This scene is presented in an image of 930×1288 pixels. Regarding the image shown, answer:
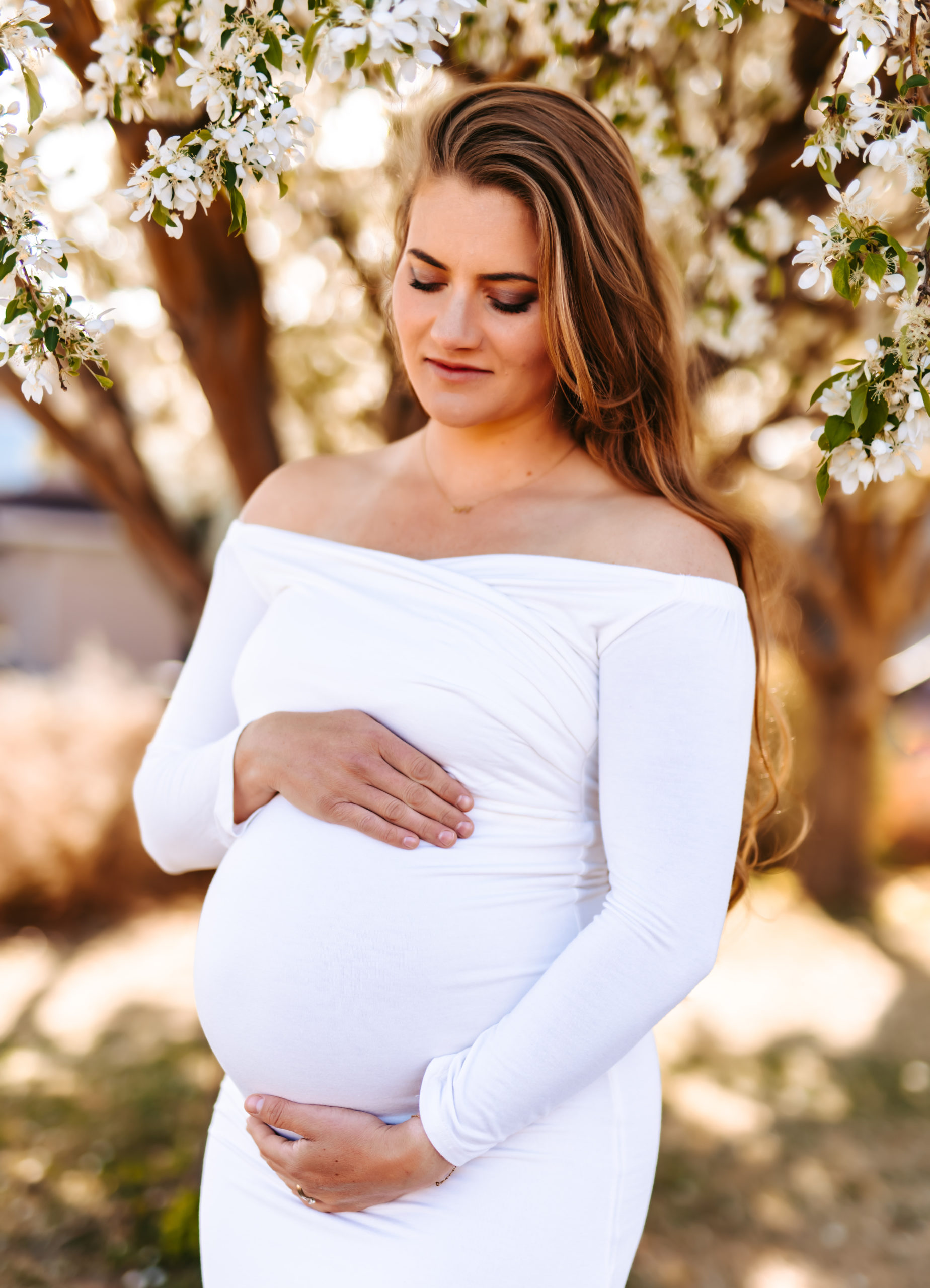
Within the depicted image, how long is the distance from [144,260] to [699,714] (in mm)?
3453

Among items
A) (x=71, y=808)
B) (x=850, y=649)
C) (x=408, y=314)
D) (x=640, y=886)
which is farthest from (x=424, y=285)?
(x=850, y=649)

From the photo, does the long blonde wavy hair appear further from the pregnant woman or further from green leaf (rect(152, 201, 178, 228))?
green leaf (rect(152, 201, 178, 228))

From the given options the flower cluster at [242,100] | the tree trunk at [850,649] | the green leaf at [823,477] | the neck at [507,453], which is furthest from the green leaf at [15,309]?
the tree trunk at [850,649]

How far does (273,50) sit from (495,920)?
123 centimetres

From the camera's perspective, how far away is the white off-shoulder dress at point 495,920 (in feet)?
4.57

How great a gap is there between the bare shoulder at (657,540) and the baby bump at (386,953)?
0.42 metres

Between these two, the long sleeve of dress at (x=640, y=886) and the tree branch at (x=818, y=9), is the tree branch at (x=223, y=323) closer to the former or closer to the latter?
the tree branch at (x=818, y=9)

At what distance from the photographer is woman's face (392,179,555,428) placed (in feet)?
5.00

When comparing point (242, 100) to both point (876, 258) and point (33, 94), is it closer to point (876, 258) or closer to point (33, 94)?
point (33, 94)

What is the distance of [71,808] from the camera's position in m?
6.63

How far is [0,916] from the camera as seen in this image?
6.44 m

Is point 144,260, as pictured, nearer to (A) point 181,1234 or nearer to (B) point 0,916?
(A) point 181,1234

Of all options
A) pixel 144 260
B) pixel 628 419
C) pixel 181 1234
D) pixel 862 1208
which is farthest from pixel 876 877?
pixel 628 419

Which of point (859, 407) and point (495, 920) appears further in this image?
point (495, 920)
